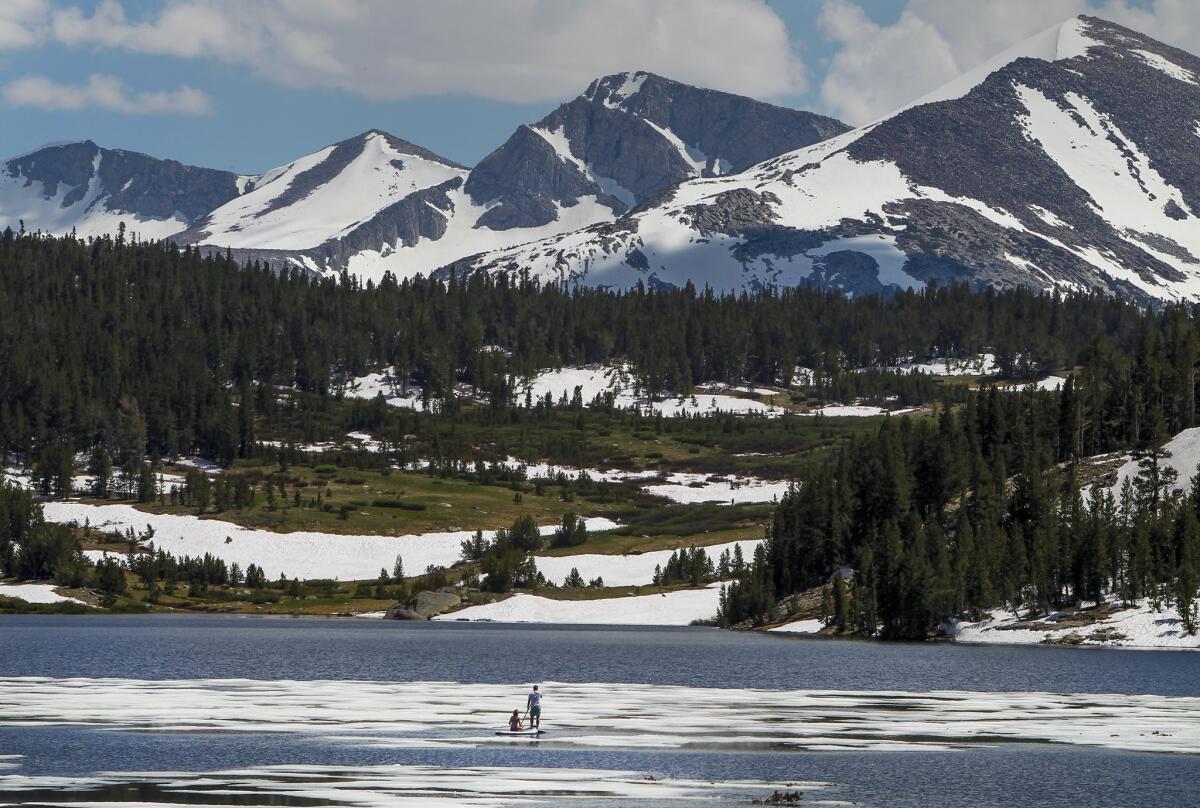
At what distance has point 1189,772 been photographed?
6162cm

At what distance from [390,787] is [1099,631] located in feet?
341

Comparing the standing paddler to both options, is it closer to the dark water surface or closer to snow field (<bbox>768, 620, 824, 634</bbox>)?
the dark water surface

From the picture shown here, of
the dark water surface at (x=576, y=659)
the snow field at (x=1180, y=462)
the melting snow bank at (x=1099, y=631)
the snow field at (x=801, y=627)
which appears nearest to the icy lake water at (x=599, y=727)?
the dark water surface at (x=576, y=659)

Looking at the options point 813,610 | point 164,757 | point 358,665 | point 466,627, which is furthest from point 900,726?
point 466,627

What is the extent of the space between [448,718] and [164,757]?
18961 mm

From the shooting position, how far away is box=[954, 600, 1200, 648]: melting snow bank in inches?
5477

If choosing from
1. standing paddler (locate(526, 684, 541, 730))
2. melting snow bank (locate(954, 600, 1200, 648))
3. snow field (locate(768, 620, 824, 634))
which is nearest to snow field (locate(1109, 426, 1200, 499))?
melting snow bank (locate(954, 600, 1200, 648))

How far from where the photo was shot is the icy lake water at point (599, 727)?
186 ft

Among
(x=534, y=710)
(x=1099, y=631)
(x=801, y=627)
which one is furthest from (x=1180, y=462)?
(x=534, y=710)

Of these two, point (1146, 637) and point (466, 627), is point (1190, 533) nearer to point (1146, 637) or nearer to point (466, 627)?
point (1146, 637)

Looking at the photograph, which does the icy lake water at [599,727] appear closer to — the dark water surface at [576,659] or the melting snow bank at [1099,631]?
the dark water surface at [576,659]

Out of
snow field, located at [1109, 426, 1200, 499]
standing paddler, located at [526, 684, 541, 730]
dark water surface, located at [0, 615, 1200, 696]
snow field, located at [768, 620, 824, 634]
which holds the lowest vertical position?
snow field, located at [768, 620, 824, 634]

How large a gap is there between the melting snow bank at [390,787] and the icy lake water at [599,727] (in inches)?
6.8

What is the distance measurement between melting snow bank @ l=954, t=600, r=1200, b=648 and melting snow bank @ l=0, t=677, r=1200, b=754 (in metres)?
50.0
